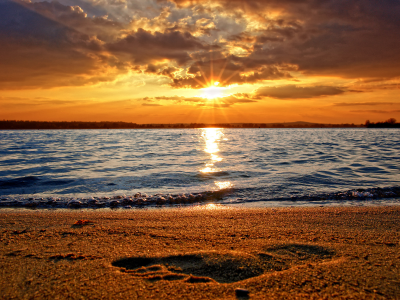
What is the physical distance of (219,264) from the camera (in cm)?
287

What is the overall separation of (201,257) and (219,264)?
283 mm

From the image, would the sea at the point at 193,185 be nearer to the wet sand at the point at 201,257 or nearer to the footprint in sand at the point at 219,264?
the wet sand at the point at 201,257

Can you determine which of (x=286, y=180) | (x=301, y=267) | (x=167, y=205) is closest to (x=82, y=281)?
(x=301, y=267)

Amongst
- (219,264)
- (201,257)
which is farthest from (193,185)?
(219,264)

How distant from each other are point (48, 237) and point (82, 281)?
181 cm

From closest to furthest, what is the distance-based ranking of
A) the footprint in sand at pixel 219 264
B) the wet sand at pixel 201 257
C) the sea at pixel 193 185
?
1. the wet sand at pixel 201 257
2. the footprint in sand at pixel 219 264
3. the sea at pixel 193 185

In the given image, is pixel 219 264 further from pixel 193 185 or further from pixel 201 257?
pixel 193 185

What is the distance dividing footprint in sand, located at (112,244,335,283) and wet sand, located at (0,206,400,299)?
1cm

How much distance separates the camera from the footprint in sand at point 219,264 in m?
2.62

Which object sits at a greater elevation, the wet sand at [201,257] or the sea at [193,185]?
the wet sand at [201,257]

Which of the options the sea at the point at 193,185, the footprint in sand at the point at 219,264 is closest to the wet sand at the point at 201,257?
the footprint in sand at the point at 219,264

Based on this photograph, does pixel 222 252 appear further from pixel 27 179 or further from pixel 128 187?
pixel 27 179

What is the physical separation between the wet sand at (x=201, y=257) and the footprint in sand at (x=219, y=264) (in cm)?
1

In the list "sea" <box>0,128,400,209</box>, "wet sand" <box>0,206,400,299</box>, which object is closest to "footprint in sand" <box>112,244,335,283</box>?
"wet sand" <box>0,206,400,299</box>
